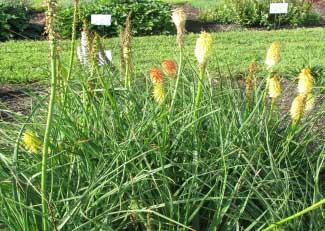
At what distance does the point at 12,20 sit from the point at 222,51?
13.4 ft

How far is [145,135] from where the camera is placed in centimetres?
254

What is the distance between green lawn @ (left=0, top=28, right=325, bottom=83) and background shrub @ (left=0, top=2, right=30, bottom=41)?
735mm

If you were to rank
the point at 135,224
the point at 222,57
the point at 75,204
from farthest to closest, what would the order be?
the point at 222,57, the point at 135,224, the point at 75,204

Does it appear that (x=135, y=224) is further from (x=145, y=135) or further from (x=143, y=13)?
(x=143, y=13)

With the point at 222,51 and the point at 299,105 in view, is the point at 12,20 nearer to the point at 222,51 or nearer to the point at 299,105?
the point at 222,51

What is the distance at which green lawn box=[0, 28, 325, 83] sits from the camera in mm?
6742

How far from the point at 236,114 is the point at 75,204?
1.05 metres

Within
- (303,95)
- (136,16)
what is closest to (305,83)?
(303,95)

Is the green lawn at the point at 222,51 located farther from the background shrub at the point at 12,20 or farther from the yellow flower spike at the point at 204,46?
the yellow flower spike at the point at 204,46

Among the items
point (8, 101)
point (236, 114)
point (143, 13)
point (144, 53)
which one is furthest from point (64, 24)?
point (236, 114)

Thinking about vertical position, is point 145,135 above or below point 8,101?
above

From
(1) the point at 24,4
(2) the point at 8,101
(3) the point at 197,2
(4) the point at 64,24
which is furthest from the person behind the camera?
(3) the point at 197,2

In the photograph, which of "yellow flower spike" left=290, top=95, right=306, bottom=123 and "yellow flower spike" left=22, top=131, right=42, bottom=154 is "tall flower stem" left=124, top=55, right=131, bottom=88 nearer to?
"yellow flower spike" left=22, top=131, right=42, bottom=154

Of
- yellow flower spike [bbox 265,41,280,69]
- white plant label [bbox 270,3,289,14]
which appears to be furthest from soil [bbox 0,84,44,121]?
white plant label [bbox 270,3,289,14]
